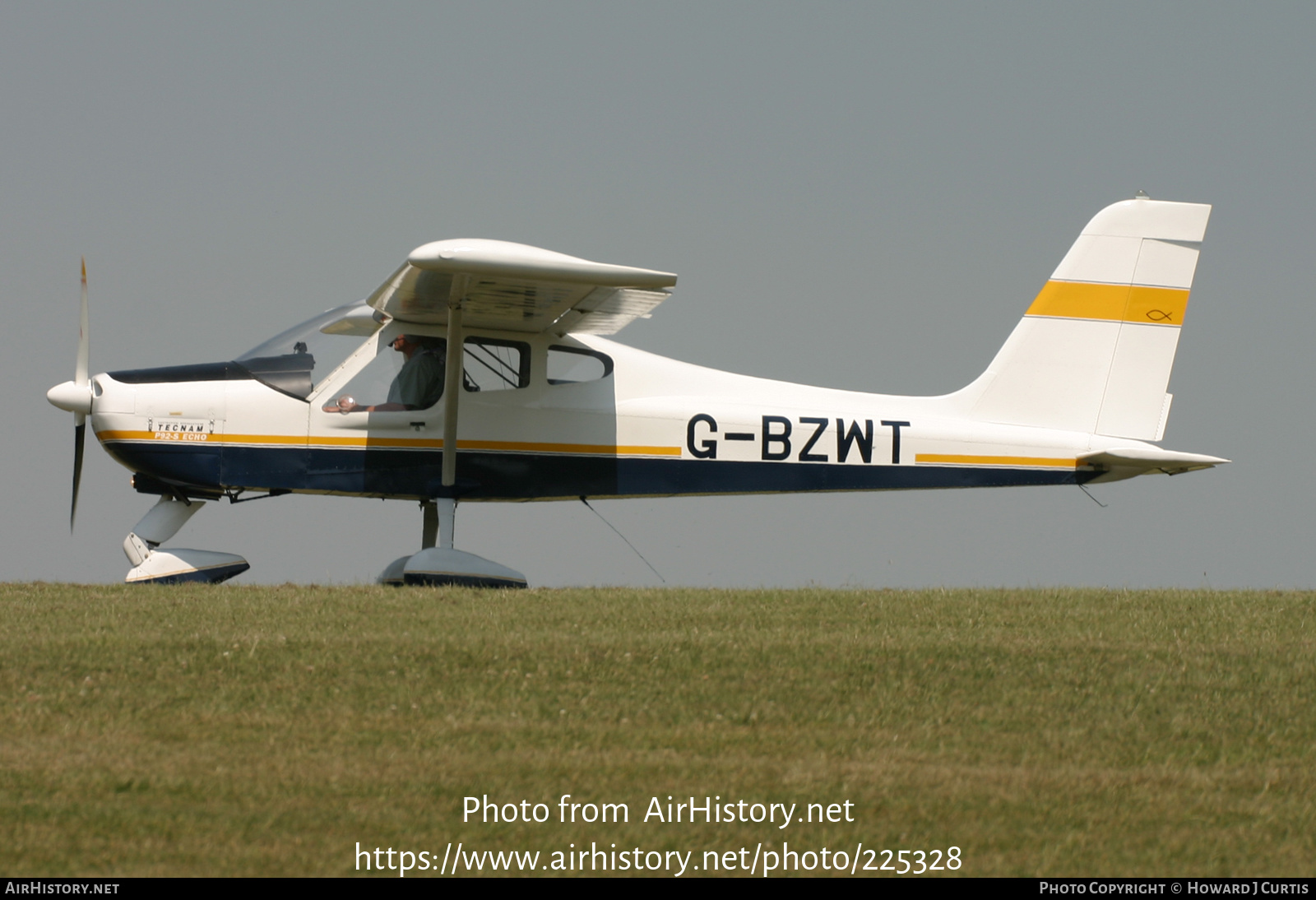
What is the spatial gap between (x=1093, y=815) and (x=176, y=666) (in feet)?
16.7

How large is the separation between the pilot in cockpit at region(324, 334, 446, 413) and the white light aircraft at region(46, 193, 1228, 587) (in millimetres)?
18

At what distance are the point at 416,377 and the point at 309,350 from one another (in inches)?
40.8

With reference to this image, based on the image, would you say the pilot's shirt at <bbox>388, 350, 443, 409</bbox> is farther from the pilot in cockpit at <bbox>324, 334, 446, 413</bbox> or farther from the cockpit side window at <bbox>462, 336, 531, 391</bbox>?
the cockpit side window at <bbox>462, 336, 531, 391</bbox>

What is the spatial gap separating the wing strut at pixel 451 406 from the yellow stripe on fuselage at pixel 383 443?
27cm

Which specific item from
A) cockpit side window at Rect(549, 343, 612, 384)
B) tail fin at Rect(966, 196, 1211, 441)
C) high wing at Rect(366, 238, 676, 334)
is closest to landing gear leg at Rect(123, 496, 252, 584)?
high wing at Rect(366, 238, 676, 334)

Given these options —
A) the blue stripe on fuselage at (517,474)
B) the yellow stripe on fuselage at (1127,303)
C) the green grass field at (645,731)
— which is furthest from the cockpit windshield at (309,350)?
the yellow stripe on fuselage at (1127,303)

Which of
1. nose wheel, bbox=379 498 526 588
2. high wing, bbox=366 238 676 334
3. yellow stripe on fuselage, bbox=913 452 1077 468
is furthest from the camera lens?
yellow stripe on fuselage, bbox=913 452 1077 468

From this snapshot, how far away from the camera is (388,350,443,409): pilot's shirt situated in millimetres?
12906

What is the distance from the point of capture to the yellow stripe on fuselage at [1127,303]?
14375 millimetres

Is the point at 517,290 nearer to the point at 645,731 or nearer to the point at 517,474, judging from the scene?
the point at 517,474

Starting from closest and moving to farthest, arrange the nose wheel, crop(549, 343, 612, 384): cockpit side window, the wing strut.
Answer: the nose wheel → the wing strut → crop(549, 343, 612, 384): cockpit side window

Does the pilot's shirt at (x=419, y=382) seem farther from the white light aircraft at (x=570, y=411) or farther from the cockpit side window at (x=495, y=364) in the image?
the cockpit side window at (x=495, y=364)

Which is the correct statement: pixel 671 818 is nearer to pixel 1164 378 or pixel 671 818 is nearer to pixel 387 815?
pixel 387 815

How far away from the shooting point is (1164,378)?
1436cm
